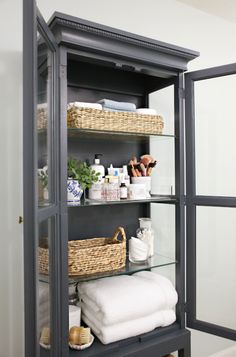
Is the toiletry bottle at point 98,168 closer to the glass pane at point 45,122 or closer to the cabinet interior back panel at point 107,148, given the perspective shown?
the cabinet interior back panel at point 107,148

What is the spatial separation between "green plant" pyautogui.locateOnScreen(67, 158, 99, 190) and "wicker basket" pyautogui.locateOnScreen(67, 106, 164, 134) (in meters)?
0.20

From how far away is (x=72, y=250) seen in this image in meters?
1.41

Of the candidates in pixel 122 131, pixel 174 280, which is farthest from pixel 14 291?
pixel 122 131

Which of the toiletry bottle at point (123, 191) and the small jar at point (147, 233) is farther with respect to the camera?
the small jar at point (147, 233)

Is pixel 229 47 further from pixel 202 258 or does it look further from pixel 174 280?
pixel 174 280

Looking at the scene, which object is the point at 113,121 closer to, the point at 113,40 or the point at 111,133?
the point at 111,133

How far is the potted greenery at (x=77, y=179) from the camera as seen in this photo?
1.41m

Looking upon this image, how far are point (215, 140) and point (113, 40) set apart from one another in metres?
0.76

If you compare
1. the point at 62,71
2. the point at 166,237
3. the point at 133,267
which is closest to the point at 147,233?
the point at 166,237

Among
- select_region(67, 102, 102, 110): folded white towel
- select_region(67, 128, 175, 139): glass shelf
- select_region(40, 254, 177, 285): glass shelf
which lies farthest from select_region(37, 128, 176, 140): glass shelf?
select_region(40, 254, 177, 285): glass shelf

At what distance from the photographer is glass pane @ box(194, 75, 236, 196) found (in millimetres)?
1643

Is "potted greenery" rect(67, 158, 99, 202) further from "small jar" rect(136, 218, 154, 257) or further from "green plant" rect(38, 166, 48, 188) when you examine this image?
"small jar" rect(136, 218, 154, 257)

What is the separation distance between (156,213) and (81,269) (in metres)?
0.59

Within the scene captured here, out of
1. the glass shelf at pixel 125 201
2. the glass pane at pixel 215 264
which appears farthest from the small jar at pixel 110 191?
the glass pane at pixel 215 264
